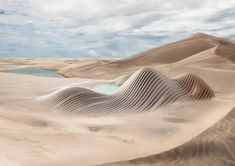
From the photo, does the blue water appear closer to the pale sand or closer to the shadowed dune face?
the pale sand

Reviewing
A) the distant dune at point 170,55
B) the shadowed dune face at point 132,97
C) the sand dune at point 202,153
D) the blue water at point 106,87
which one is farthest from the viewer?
the distant dune at point 170,55

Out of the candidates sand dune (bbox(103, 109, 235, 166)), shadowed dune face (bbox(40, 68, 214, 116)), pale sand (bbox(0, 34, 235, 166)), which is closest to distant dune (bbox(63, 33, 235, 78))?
shadowed dune face (bbox(40, 68, 214, 116))

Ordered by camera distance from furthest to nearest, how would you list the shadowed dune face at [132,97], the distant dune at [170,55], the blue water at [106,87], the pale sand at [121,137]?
the distant dune at [170,55]
the blue water at [106,87]
the shadowed dune face at [132,97]
the pale sand at [121,137]

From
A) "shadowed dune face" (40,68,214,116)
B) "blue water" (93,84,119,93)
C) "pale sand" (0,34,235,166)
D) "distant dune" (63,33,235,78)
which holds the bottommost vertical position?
"distant dune" (63,33,235,78)

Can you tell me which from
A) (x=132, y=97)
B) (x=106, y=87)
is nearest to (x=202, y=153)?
(x=132, y=97)

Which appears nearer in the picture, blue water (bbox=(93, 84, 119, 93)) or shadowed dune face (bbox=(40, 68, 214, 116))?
shadowed dune face (bbox=(40, 68, 214, 116))

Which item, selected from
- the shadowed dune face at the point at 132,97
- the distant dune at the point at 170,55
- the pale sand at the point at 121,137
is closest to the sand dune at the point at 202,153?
the pale sand at the point at 121,137

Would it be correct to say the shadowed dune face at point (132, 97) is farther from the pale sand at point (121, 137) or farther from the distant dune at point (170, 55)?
the distant dune at point (170, 55)

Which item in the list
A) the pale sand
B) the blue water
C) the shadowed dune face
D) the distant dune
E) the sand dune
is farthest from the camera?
the distant dune

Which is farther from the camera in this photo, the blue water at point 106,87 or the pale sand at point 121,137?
the blue water at point 106,87
